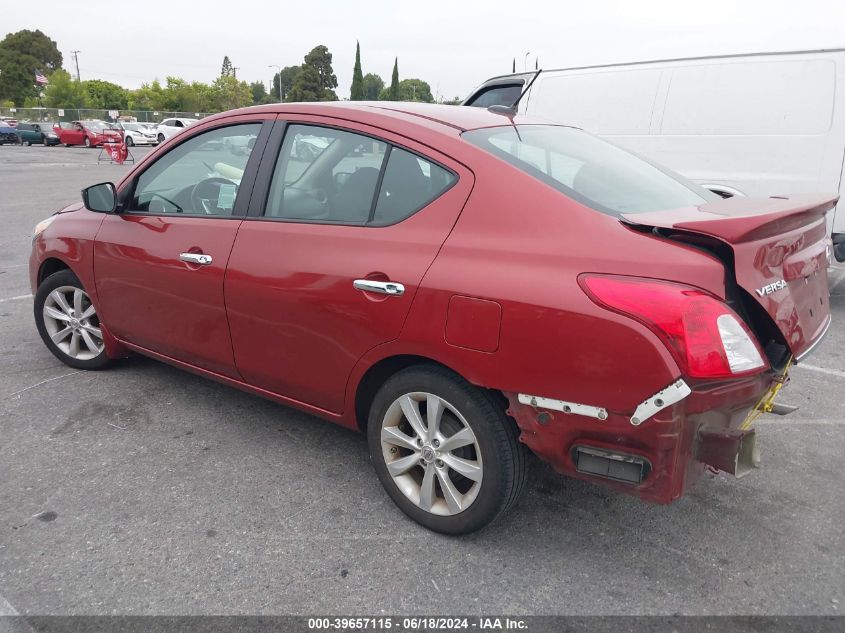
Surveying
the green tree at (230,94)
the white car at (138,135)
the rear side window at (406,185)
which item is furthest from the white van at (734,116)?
the green tree at (230,94)

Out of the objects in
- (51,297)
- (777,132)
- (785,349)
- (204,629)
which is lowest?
(204,629)

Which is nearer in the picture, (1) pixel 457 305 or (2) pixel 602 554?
(1) pixel 457 305

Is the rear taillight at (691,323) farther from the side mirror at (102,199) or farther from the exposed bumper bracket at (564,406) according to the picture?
the side mirror at (102,199)

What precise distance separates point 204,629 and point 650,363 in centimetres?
164

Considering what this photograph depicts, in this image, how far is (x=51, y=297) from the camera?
13.8 feet

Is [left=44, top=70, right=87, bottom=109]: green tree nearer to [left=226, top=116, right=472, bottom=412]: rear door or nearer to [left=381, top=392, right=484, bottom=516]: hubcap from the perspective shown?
[left=226, top=116, right=472, bottom=412]: rear door

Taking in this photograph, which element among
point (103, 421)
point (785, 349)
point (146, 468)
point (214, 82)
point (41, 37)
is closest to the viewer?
point (785, 349)

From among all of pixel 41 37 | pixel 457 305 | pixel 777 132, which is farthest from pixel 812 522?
pixel 41 37

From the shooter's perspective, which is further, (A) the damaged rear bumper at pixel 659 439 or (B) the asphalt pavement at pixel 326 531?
(B) the asphalt pavement at pixel 326 531

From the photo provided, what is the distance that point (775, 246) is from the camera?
225 cm

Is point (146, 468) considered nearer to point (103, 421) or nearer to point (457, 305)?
point (103, 421)

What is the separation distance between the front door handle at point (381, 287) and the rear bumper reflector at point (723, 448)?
115 cm

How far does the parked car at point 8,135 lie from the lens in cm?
3756

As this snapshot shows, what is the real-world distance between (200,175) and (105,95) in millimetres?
90922
